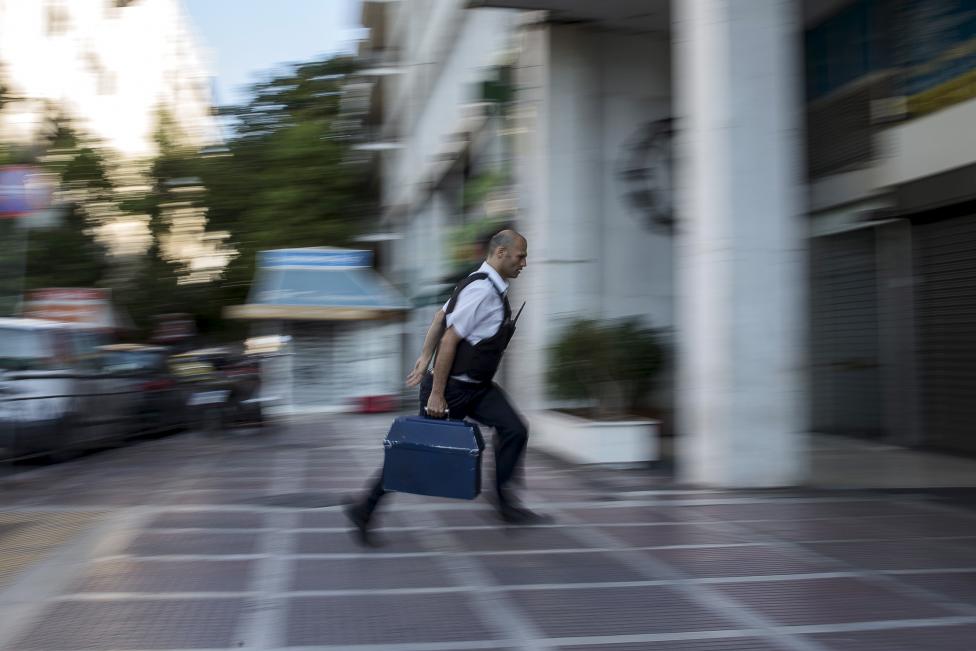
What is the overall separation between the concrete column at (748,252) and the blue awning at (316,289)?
53.9ft

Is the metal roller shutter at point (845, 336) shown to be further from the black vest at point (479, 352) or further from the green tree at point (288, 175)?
the green tree at point (288, 175)

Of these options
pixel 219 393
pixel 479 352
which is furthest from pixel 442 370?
pixel 219 393

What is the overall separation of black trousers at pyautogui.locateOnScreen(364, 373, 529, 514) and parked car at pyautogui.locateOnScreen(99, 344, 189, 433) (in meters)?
8.89

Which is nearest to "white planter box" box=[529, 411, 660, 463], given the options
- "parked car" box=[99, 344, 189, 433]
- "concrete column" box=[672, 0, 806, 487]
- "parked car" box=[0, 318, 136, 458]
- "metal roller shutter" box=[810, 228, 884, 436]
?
"concrete column" box=[672, 0, 806, 487]

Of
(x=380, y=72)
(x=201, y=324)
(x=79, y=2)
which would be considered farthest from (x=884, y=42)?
(x=79, y=2)

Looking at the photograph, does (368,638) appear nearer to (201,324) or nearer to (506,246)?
(506,246)

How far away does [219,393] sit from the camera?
16516 millimetres

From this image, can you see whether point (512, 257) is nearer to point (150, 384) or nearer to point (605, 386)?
point (605, 386)

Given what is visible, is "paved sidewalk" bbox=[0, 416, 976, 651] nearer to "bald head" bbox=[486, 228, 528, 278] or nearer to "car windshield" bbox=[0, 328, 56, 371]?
"bald head" bbox=[486, 228, 528, 278]

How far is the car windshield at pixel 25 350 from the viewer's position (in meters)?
11.9

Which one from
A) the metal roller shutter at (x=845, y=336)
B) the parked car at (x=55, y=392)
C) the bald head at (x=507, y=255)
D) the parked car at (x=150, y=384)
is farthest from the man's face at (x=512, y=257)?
the parked car at (x=150, y=384)

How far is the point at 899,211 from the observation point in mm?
11070

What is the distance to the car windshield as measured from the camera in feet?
39.1

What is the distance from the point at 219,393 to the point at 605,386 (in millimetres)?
7965
